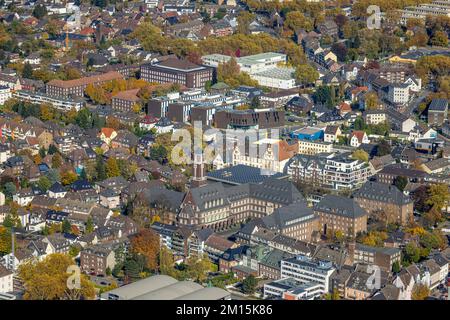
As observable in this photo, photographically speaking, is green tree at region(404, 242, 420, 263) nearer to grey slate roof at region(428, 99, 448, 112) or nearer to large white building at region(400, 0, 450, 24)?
grey slate roof at region(428, 99, 448, 112)

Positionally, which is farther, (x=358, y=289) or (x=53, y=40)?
(x=53, y=40)

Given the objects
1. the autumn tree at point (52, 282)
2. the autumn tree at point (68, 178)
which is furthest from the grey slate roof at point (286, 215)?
the autumn tree at point (68, 178)

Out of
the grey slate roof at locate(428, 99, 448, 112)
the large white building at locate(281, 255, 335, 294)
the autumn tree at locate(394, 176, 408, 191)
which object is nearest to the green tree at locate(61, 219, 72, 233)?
the large white building at locate(281, 255, 335, 294)

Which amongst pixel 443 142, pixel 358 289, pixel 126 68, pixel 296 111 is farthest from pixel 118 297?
pixel 126 68

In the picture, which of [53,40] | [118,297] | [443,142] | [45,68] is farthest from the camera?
[53,40]

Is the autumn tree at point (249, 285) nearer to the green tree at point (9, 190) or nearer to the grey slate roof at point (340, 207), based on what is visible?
the grey slate roof at point (340, 207)

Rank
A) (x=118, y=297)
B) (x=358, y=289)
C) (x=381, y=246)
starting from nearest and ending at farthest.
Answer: (x=118, y=297) → (x=358, y=289) → (x=381, y=246)

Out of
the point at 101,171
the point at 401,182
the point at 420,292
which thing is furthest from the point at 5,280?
the point at 401,182
